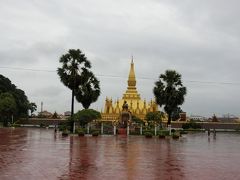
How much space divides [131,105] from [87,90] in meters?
19.9

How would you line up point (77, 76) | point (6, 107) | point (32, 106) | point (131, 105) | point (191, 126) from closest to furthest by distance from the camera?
point (77, 76) → point (6, 107) → point (191, 126) → point (131, 105) → point (32, 106)

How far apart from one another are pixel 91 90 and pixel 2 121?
81.6ft

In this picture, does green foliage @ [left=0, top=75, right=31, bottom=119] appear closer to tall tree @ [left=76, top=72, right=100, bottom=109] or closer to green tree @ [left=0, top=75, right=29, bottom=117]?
green tree @ [left=0, top=75, right=29, bottom=117]

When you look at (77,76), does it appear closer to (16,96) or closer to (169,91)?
(169,91)

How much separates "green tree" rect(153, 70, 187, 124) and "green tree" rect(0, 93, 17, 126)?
911 inches

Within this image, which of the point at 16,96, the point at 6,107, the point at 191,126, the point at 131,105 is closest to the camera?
the point at 6,107

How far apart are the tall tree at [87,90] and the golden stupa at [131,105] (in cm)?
1594

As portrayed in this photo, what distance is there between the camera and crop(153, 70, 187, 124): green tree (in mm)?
51375

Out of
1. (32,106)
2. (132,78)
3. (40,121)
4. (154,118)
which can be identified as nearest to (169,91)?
(154,118)

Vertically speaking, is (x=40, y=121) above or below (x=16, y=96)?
below

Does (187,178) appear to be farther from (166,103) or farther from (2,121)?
(2,121)

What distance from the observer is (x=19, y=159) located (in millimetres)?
17922

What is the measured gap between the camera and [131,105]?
68625 millimetres

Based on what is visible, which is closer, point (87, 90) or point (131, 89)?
point (87, 90)
